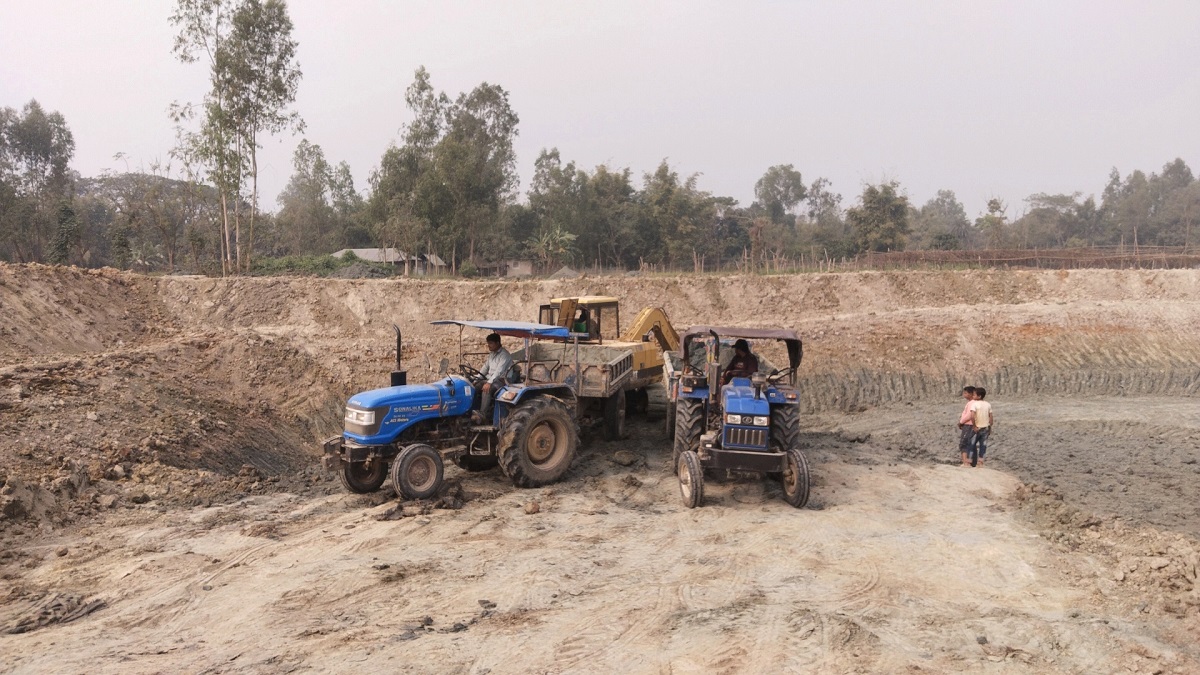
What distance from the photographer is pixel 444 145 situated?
123 feet

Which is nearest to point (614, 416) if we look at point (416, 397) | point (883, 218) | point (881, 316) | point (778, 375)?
point (778, 375)

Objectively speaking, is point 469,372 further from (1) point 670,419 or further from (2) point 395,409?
(1) point 670,419

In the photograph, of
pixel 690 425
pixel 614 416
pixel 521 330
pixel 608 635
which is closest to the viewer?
pixel 608 635

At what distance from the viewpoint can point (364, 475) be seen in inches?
374

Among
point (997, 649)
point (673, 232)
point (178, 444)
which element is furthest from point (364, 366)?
point (673, 232)

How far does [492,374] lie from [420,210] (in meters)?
29.9

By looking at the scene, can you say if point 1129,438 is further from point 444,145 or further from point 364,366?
point 444,145

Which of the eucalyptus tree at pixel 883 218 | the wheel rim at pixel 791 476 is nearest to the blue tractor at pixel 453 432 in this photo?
the wheel rim at pixel 791 476

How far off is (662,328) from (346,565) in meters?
8.51

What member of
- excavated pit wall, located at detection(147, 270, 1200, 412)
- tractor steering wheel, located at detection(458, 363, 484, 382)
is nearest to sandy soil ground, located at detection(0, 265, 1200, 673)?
tractor steering wheel, located at detection(458, 363, 484, 382)

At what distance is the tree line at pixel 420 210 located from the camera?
29359 millimetres

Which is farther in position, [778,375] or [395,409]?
[778,375]

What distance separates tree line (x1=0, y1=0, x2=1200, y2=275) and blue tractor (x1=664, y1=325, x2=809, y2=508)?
846 inches

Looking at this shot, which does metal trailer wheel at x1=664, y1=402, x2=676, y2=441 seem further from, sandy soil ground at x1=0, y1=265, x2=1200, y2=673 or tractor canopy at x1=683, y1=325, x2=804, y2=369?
tractor canopy at x1=683, y1=325, x2=804, y2=369
